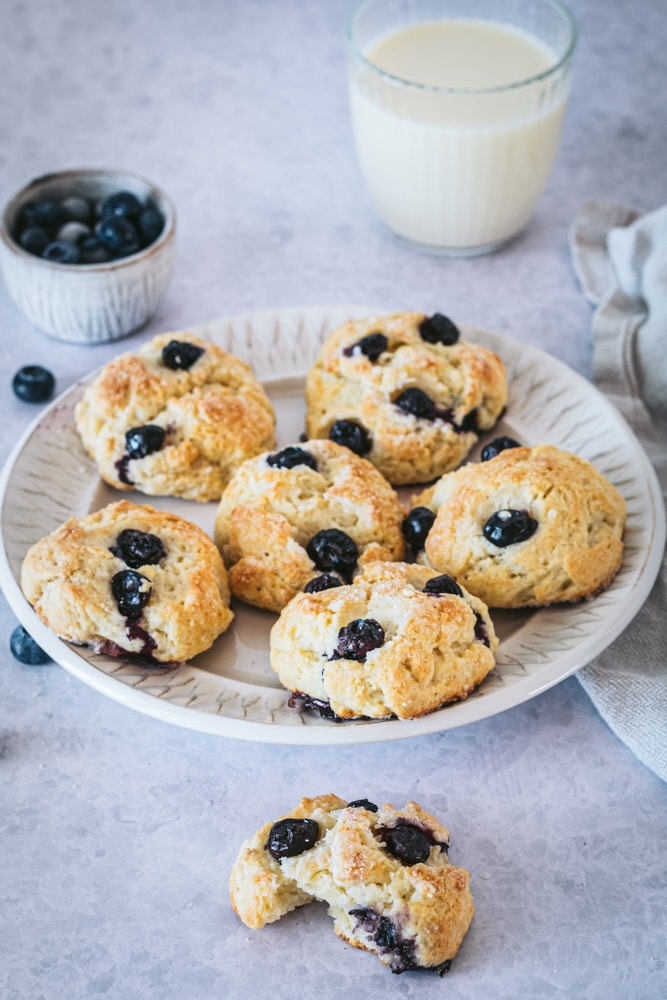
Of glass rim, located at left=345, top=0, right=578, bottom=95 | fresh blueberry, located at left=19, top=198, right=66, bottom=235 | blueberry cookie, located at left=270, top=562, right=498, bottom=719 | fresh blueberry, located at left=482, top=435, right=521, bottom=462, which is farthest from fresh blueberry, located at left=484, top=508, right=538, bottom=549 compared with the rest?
fresh blueberry, located at left=19, top=198, right=66, bottom=235

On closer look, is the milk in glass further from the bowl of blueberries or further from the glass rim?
the bowl of blueberries

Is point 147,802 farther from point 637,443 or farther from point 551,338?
point 551,338

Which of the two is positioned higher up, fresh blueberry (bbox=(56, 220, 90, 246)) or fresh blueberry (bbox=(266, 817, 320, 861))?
fresh blueberry (bbox=(56, 220, 90, 246))

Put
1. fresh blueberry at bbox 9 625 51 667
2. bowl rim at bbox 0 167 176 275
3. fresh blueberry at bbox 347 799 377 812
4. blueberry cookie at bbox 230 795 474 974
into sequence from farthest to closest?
→ bowl rim at bbox 0 167 176 275, fresh blueberry at bbox 9 625 51 667, fresh blueberry at bbox 347 799 377 812, blueberry cookie at bbox 230 795 474 974

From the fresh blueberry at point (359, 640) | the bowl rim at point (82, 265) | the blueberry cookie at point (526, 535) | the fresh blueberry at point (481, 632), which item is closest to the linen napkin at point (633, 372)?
the blueberry cookie at point (526, 535)

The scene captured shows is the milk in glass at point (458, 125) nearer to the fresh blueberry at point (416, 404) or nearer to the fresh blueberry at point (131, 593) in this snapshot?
the fresh blueberry at point (416, 404)
